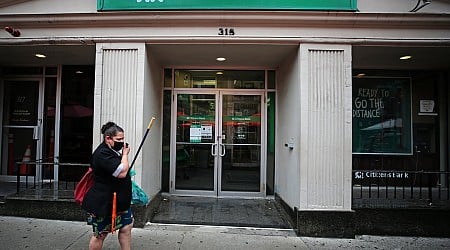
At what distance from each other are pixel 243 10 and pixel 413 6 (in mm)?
2827

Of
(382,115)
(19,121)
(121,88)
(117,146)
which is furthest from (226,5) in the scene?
(19,121)

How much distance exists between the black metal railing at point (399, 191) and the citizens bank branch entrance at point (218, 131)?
216 centimetres

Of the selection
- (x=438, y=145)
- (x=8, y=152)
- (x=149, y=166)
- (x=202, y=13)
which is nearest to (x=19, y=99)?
(x=8, y=152)

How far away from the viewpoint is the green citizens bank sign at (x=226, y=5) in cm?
496

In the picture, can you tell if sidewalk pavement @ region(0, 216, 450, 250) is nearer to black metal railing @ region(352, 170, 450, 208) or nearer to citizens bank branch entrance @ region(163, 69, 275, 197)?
black metal railing @ region(352, 170, 450, 208)

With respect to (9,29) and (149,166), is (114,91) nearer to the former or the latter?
(149,166)

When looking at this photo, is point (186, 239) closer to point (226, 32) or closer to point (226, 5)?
point (226, 32)

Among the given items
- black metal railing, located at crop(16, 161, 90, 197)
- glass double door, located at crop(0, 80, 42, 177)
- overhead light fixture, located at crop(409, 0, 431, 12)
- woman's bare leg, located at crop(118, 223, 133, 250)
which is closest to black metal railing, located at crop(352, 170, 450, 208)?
overhead light fixture, located at crop(409, 0, 431, 12)

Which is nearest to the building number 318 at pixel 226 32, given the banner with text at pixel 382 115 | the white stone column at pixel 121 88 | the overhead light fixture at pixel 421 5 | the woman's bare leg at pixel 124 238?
the white stone column at pixel 121 88

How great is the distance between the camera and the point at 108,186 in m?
3.28

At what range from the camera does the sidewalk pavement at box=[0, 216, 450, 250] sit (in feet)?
14.6

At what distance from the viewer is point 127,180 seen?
3.39 m

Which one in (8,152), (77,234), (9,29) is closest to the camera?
(77,234)

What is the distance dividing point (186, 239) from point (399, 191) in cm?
480
